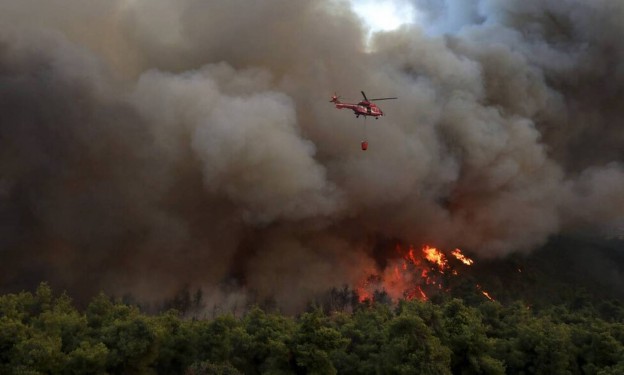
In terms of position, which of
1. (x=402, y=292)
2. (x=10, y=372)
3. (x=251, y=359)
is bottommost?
(x=10, y=372)

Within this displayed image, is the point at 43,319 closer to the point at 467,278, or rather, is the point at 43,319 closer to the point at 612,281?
the point at 467,278

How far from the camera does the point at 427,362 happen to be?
26156mm

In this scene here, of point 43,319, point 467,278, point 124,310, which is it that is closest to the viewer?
point 43,319

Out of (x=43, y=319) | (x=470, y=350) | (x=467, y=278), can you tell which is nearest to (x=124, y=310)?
(x=43, y=319)

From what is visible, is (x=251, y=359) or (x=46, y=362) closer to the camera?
(x=46, y=362)

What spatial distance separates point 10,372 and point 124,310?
34.9 feet

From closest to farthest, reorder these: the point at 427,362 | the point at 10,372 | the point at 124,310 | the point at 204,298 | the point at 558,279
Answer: the point at 10,372 → the point at 427,362 → the point at 124,310 → the point at 204,298 → the point at 558,279

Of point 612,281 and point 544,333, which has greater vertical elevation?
point 612,281

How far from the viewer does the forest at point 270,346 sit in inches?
999

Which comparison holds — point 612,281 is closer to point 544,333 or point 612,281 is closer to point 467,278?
point 467,278

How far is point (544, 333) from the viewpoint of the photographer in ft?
112

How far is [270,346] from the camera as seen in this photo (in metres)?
28.5

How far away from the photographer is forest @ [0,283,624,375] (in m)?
25.4

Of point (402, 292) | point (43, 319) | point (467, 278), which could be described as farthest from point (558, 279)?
point (43, 319)
